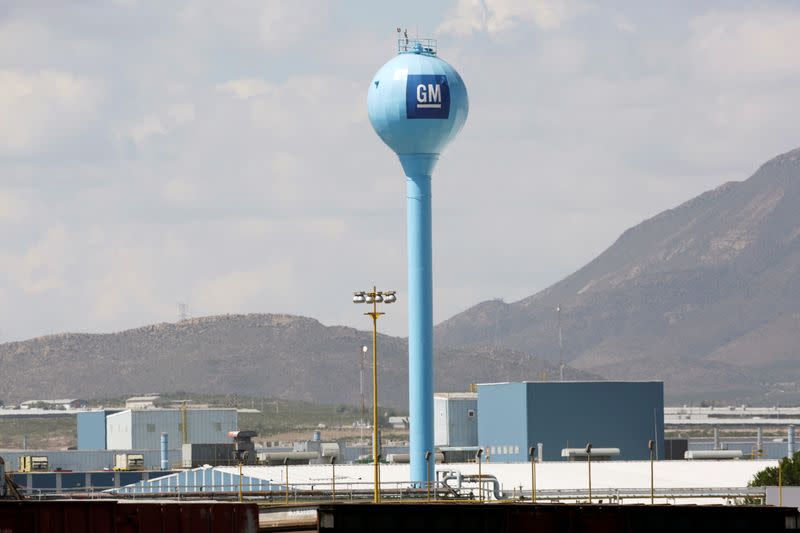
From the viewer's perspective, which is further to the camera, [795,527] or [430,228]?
[430,228]

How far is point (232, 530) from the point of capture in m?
48.8

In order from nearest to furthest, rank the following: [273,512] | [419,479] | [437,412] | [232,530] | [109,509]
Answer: [109,509], [232,530], [273,512], [419,479], [437,412]

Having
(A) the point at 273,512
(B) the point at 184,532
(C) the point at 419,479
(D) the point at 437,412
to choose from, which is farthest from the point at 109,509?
(D) the point at 437,412

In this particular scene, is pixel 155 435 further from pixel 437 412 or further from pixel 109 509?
pixel 109 509

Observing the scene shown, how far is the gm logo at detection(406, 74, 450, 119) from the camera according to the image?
106 metres

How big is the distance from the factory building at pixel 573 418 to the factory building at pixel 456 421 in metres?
9.94

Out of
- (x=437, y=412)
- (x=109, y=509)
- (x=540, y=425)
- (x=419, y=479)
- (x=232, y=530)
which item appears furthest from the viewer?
(x=437, y=412)

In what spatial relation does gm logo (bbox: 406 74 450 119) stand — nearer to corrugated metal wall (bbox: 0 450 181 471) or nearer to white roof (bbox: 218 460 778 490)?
white roof (bbox: 218 460 778 490)

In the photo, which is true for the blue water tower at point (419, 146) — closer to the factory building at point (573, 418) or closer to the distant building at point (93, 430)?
the factory building at point (573, 418)

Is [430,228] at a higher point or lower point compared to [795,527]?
higher

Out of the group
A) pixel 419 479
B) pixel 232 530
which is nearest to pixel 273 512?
pixel 232 530

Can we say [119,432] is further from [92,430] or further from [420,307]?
[420,307]

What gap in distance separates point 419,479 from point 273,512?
54231 mm

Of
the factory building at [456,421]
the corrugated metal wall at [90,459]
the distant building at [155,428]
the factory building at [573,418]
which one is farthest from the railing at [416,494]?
the distant building at [155,428]
